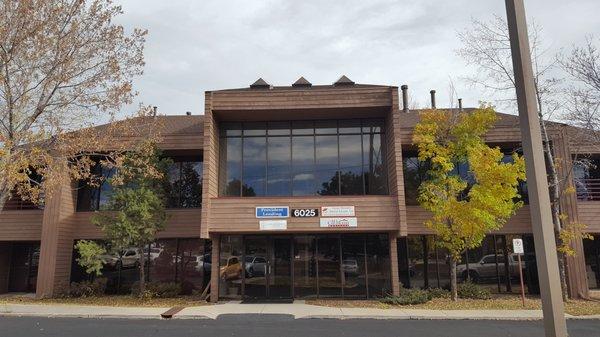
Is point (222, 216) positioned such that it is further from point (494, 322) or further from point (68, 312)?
point (494, 322)

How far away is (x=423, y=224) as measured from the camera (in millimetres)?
19844

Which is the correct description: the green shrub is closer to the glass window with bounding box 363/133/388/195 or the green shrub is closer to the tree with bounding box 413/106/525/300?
the tree with bounding box 413/106/525/300

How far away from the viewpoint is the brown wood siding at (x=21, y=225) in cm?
2078

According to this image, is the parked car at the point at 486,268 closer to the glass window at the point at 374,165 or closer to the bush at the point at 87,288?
the glass window at the point at 374,165

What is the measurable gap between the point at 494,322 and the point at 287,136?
427 inches

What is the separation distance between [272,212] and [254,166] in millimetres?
2563

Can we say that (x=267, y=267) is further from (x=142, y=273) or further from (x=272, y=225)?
(x=142, y=273)

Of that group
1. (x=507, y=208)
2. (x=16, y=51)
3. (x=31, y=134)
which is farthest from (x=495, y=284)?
(x=16, y=51)

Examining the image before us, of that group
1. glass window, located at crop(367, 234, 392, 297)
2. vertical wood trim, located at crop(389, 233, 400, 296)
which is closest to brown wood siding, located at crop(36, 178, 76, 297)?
glass window, located at crop(367, 234, 392, 297)

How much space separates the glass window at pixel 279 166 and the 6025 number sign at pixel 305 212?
1.35m

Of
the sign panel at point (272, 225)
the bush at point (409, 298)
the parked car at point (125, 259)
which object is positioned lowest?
the bush at point (409, 298)

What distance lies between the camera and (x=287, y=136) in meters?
20.1

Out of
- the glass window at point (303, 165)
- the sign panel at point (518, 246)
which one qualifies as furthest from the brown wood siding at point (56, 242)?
the sign panel at point (518, 246)

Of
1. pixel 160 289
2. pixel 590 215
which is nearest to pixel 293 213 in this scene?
pixel 160 289
